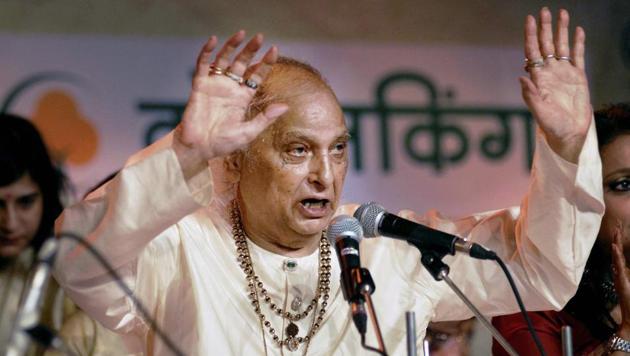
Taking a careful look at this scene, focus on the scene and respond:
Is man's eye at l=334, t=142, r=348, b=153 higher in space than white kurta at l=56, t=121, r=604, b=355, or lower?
higher

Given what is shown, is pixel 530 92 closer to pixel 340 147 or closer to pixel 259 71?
pixel 340 147

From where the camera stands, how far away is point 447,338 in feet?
13.8

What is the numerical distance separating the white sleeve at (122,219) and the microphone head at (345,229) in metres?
0.42

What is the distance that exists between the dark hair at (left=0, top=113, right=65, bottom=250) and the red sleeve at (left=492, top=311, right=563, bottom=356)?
5.61 feet

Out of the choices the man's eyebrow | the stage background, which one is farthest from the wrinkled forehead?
the stage background

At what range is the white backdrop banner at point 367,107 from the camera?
5.09 metres

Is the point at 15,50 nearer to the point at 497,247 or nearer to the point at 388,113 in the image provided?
the point at 388,113

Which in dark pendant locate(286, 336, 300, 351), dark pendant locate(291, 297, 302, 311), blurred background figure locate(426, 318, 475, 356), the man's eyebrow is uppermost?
the man's eyebrow

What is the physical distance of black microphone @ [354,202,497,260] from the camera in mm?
2711

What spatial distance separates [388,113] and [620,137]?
1.96m

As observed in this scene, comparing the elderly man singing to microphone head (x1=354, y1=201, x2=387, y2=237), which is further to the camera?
the elderly man singing

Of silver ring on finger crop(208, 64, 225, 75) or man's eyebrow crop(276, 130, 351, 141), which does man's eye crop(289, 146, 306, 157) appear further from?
silver ring on finger crop(208, 64, 225, 75)

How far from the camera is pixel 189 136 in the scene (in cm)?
291

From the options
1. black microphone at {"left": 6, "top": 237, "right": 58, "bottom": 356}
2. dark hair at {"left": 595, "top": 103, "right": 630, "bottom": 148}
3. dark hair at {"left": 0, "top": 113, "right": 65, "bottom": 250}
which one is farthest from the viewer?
dark hair at {"left": 0, "top": 113, "right": 65, "bottom": 250}
